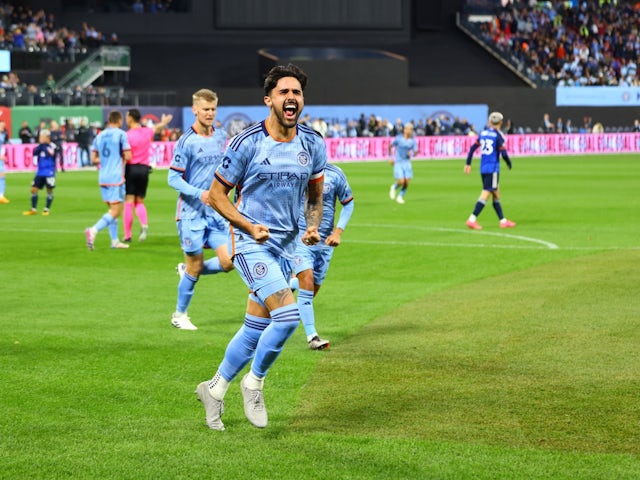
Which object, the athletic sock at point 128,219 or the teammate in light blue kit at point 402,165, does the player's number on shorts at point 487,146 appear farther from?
the athletic sock at point 128,219

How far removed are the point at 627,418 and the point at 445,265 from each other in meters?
9.53

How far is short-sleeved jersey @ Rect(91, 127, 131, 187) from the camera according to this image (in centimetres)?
1992

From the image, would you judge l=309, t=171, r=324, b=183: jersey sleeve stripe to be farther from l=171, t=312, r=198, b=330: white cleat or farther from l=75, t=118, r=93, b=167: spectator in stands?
l=75, t=118, r=93, b=167: spectator in stands

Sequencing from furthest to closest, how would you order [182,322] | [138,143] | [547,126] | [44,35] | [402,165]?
1. [547,126]
2. [44,35]
3. [402,165]
4. [138,143]
5. [182,322]

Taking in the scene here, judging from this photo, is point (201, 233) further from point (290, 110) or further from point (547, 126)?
point (547, 126)

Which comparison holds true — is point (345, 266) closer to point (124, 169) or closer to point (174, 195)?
point (124, 169)

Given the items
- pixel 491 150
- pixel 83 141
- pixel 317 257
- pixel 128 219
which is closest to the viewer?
pixel 317 257

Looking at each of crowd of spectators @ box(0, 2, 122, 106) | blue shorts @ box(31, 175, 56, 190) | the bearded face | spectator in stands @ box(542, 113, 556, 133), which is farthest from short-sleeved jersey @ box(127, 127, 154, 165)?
spectator in stands @ box(542, 113, 556, 133)

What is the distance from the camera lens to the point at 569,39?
70312 mm

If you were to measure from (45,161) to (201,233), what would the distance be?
16.0 metres

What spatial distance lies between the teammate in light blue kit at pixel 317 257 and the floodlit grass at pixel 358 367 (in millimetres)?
259

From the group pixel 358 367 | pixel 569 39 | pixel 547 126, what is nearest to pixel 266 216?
pixel 358 367

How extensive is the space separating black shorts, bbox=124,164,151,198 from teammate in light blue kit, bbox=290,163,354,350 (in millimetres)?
9969

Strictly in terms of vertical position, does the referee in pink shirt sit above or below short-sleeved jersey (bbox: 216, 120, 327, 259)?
below
